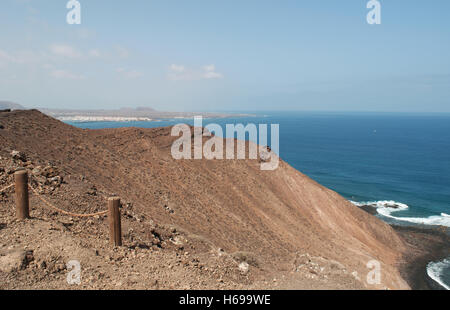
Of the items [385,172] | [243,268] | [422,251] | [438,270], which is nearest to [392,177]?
[385,172]

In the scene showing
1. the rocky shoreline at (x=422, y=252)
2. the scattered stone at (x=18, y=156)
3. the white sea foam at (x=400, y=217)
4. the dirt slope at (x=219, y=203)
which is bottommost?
the rocky shoreline at (x=422, y=252)

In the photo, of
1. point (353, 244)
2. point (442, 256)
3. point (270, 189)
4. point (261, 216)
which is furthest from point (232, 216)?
point (442, 256)

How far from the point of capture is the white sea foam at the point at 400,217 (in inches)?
1405

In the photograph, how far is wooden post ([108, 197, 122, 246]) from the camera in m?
8.20

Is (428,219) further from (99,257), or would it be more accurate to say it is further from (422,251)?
(99,257)

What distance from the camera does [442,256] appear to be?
27.6m

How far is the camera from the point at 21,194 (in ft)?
27.3

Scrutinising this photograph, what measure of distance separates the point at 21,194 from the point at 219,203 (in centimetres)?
1259

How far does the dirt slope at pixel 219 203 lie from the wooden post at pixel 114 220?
44 centimetres

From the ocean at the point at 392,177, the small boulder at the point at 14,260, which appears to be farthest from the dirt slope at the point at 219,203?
the ocean at the point at 392,177

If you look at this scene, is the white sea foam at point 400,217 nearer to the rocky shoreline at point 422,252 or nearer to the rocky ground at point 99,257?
the rocky shoreline at point 422,252

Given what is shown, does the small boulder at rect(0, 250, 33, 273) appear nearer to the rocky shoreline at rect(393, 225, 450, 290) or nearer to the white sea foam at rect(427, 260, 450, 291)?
the rocky shoreline at rect(393, 225, 450, 290)
